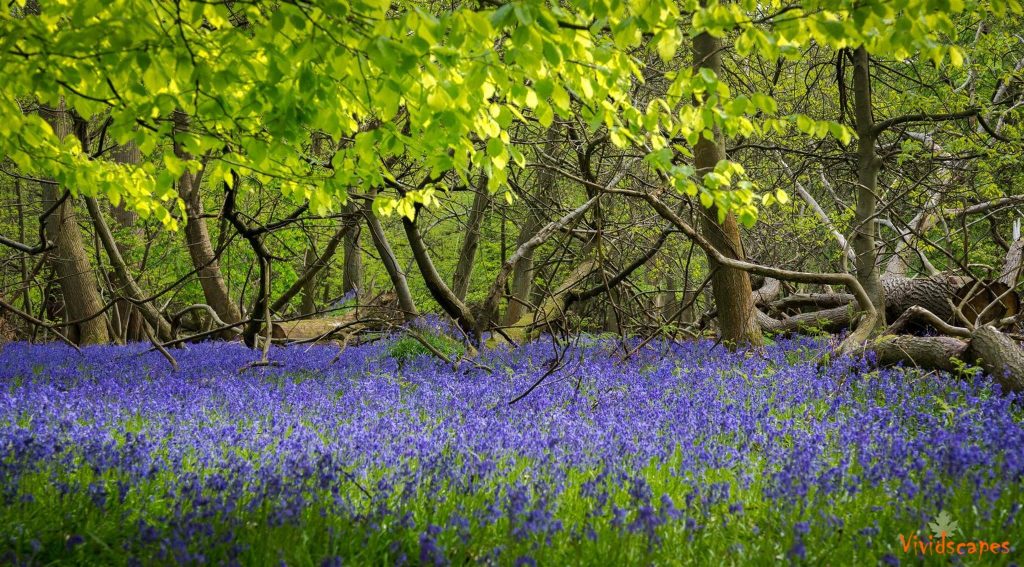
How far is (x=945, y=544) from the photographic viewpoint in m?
2.84

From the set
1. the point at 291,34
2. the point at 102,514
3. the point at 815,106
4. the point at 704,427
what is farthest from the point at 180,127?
the point at 815,106

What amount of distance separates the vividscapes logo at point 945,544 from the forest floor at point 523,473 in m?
0.01

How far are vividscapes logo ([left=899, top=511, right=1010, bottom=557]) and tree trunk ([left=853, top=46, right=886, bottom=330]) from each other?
6.41 m

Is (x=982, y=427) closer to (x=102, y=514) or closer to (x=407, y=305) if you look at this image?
(x=102, y=514)

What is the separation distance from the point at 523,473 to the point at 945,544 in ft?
6.65

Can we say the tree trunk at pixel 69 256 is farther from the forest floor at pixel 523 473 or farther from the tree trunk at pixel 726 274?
the tree trunk at pixel 726 274

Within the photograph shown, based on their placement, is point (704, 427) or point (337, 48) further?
point (704, 427)

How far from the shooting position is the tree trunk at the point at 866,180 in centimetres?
878

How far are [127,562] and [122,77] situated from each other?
247cm

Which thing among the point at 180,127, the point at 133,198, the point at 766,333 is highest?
the point at 180,127

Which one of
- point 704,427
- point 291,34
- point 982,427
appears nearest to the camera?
point 291,34

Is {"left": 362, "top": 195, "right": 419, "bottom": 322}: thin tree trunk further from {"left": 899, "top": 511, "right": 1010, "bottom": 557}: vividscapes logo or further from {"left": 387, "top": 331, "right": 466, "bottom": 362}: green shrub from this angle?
{"left": 899, "top": 511, "right": 1010, "bottom": 557}: vividscapes logo

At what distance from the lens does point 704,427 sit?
4812 millimetres

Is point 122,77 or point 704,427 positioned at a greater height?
point 122,77
